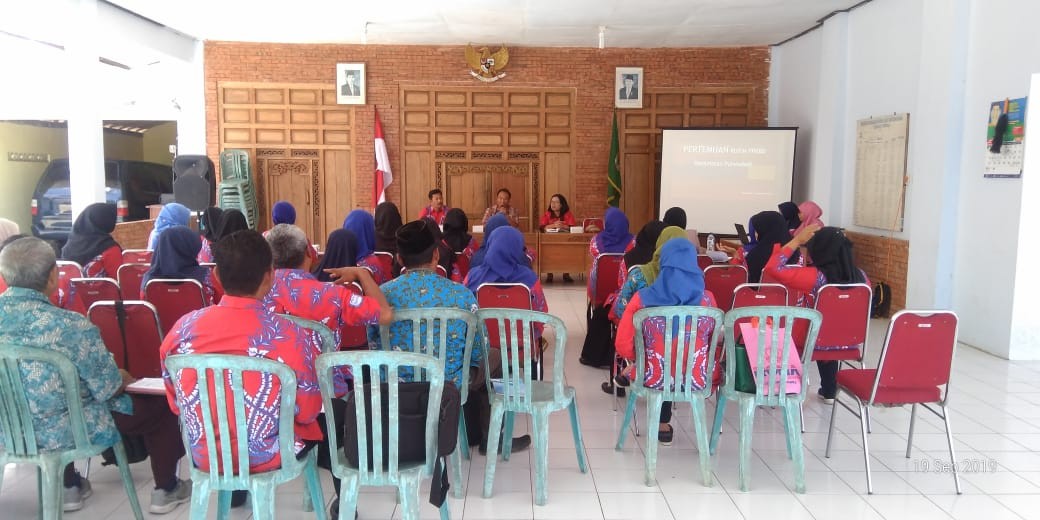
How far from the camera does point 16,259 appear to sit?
253 centimetres

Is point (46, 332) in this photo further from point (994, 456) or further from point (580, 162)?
point (580, 162)

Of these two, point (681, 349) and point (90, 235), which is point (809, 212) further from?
point (90, 235)

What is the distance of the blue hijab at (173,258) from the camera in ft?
13.2

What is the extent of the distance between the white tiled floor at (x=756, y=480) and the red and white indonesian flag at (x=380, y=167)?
6.64m

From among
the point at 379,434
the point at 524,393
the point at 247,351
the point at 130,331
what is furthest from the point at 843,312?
the point at 130,331

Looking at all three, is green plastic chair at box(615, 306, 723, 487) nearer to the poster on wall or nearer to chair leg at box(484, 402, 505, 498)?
chair leg at box(484, 402, 505, 498)

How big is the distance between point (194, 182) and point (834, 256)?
319 inches

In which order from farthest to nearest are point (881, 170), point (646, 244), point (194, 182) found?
1. point (194, 182)
2. point (881, 170)
3. point (646, 244)

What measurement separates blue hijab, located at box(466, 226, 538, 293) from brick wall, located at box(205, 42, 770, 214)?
650 centimetres

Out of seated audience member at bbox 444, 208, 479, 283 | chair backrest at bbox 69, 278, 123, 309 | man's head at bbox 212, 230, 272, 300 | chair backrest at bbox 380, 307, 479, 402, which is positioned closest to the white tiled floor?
chair backrest at bbox 380, 307, 479, 402

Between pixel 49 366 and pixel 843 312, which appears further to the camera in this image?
pixel 843 312

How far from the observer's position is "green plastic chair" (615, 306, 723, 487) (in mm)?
3094

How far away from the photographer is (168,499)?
2994 mm

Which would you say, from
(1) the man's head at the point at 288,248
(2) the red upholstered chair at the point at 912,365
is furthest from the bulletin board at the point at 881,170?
(1) the man's head at the point at 288,248
